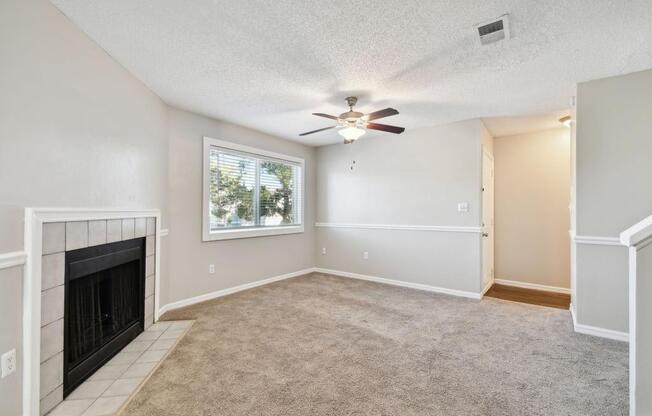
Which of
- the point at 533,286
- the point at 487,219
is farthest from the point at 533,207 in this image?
the point at 533,286

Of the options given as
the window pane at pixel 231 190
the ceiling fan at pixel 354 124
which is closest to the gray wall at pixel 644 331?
the ceiling fan at pixel 354 124

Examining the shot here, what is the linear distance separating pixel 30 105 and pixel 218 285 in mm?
2976

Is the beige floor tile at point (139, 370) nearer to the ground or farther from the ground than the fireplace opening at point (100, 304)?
nearer to the ground

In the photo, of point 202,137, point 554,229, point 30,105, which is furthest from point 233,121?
point 554,229

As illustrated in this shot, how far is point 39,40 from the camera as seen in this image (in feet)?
5.60

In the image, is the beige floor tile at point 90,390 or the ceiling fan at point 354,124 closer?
the beige floor tile at point 90,390

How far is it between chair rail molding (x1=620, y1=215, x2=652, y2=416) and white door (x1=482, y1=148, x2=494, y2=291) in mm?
2932

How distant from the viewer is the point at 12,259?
152cm

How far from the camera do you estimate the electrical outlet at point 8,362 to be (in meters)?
1.49

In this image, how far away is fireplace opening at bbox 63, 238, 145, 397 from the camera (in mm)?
2023

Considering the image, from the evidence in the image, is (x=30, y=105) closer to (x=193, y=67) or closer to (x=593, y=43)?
(x=193, y=67)

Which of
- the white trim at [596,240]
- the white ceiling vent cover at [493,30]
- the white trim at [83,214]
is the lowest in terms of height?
the white trim at [596,240]

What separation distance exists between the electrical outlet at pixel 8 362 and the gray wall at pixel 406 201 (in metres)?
4.27

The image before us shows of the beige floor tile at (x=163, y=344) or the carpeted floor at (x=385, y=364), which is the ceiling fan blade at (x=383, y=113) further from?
the beige floor tile at (x=163, y=344)
